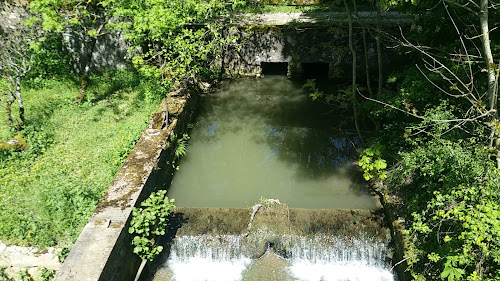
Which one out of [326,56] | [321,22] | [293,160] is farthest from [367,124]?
[321,22]

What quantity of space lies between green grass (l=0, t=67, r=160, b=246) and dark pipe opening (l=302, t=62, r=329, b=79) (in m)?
5.36

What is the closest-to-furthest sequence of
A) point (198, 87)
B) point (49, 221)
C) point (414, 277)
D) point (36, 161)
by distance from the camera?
1. point (414, 277)
2. point (49, 221)
3. point (36, 161)
4. point (198, 87)

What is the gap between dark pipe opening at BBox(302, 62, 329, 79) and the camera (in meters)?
12.8

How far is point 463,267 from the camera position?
191 inches

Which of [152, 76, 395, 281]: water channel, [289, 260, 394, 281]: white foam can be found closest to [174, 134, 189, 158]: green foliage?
[152, 76, 395, 281]: water channel

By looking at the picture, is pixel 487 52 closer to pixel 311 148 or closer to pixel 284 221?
pixel 284 221

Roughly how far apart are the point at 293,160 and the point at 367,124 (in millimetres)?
2400

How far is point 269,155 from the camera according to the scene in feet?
28.6

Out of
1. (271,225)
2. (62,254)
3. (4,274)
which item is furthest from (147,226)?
(4,274)

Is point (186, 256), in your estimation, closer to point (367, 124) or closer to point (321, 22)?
point (367, 124)

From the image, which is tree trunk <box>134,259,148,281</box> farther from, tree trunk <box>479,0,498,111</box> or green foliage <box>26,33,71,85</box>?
green foliage <box>26,33,71,85</box>

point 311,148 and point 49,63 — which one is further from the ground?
point 49,63

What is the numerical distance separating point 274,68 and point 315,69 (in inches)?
55.5

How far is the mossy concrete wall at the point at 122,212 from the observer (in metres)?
5.04
